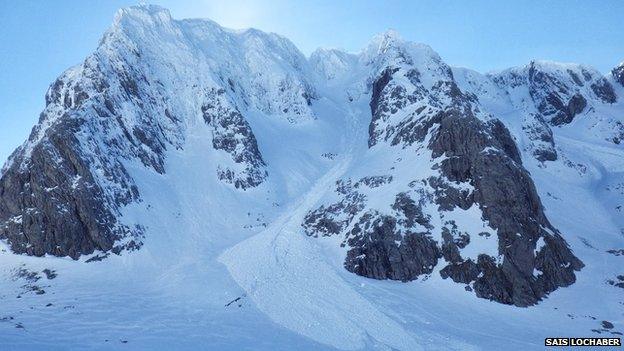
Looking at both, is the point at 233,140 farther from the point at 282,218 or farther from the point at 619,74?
the point at 619,74

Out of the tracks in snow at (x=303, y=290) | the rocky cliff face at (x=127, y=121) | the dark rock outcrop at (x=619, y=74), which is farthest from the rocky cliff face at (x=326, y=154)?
the dark rock outcrop at (x=619, y=74)

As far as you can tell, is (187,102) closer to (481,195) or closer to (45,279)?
(45,279)

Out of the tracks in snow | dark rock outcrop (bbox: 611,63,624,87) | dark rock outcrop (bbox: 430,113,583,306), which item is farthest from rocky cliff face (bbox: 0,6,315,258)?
dark rock outcrop (bbox: 611,63,624,87)

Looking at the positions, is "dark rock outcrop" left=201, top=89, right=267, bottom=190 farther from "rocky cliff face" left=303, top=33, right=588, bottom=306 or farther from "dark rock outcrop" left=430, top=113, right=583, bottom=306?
"dark rock outcrop" left=430, top=113, right=583, bottom=306

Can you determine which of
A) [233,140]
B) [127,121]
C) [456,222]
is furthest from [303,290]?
[127,121]

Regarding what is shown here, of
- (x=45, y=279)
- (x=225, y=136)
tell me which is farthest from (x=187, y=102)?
(x=45, y=279)

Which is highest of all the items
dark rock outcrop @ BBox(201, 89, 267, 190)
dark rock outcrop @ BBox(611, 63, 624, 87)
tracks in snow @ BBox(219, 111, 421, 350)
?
dark rock outcrop @ BBox(611, 63, 624, 87)
